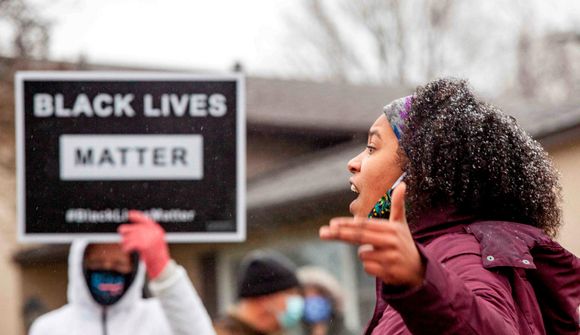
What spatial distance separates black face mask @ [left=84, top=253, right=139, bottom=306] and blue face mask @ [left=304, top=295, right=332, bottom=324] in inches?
50.4

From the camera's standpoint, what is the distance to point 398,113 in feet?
8.61

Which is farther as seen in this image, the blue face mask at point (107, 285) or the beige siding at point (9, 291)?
the beige siding at point (9, 291)

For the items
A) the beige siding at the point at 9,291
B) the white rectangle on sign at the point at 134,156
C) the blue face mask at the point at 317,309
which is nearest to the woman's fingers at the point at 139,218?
the white rectangle on sign at the point at 134,156

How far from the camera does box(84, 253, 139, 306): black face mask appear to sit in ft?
17.0

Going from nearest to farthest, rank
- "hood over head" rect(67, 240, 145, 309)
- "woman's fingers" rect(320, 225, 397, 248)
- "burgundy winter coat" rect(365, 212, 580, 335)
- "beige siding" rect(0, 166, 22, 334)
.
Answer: "woman's fingers" rect(320, 225, 397, 248)
"burgundy winter coat" rect(365, 212, 580, 335)
"hood over head" rect(67, 240, 145, 309)
"beige siding" rect(0, 166, 22, 334)

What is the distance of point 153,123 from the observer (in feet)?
16.2

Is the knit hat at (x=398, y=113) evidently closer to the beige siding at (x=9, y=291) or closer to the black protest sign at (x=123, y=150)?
the black protest sign at (x=123, y=150)

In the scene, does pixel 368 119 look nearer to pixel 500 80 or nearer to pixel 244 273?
pixel 500 80

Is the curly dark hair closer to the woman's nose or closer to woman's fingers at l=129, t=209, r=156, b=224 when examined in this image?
the woman's nose

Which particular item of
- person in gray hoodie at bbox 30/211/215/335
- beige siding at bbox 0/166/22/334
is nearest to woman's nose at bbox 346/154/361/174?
person in gray hoodie at bbox 30/211/215/335

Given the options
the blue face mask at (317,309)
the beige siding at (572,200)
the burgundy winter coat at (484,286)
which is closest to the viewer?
the burgundy winter coat at (484,286)

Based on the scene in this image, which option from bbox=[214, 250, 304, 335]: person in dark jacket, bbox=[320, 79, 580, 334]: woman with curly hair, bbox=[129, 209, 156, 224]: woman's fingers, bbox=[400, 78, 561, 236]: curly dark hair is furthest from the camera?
bbox=[129, 209, 156, 224]: woman's fingers

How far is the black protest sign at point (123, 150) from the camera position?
15.9 ft

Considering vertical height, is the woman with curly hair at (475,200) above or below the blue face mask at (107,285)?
above
